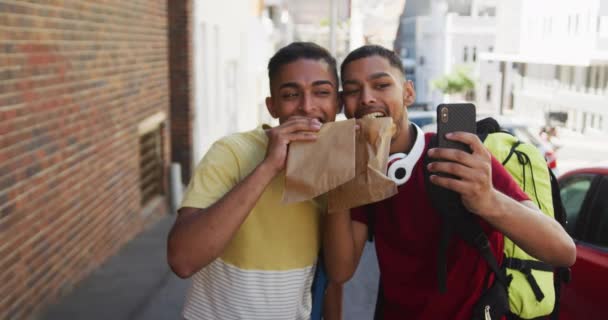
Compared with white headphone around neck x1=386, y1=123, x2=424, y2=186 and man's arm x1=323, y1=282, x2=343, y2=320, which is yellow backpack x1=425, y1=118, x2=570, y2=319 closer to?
white headphone around neck x1=386, y1=123, x2=424, y2=186

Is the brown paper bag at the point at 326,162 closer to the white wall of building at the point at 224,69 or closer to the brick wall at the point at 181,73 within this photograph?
the brick wall at the point at 181,73

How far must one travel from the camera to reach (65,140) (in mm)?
5922

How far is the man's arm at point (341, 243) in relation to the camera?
7.52 feet

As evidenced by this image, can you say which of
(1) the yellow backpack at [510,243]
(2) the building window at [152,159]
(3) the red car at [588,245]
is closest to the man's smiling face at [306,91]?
(1) the yellow backpack at [510,243]

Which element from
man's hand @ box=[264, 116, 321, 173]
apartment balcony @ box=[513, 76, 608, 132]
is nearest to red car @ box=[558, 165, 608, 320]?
man's hand @ box=[264, 116, 321, 173]

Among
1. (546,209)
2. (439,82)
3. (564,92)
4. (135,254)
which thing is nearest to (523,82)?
(564,92)

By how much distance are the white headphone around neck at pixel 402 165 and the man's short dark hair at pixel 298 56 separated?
1.20 feet

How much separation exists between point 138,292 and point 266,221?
469cm

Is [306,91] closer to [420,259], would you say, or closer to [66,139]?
[420,259]

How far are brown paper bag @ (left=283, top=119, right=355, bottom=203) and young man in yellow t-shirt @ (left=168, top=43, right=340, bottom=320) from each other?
0.16 ft

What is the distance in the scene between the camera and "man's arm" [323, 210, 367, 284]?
2.29m

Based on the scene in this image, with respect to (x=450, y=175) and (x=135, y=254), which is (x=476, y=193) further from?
(x=135, y=254)

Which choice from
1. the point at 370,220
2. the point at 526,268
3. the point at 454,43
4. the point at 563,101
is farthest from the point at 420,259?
Result: the point at 454,43

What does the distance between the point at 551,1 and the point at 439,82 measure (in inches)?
965
